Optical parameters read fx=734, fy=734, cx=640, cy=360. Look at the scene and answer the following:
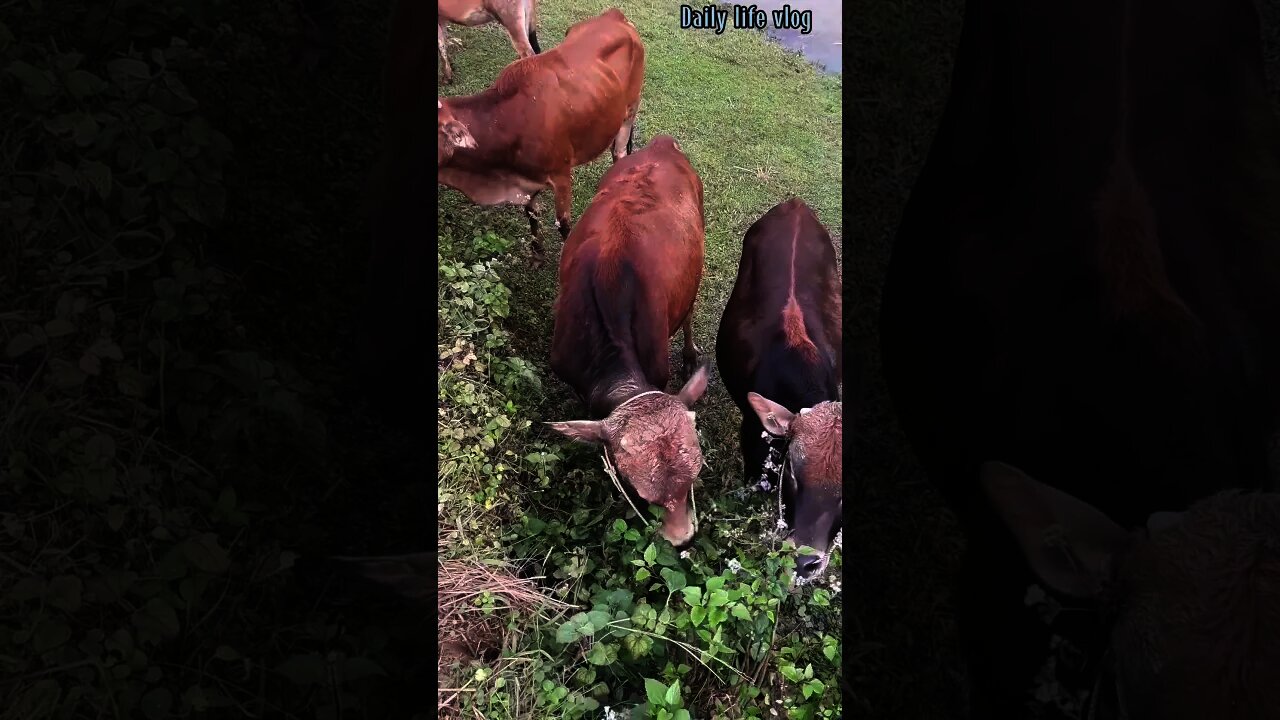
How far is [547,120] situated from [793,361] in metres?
1.60

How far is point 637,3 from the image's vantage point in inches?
117

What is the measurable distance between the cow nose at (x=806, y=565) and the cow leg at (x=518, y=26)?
246cm

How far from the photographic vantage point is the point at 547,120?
3457 mm

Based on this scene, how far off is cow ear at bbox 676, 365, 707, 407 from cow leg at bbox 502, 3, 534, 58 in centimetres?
157

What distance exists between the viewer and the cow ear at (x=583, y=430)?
2.93m

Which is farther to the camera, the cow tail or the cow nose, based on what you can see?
the cow nose

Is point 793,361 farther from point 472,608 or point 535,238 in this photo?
point 472,608

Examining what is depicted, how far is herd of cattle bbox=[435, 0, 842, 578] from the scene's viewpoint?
302 cm
